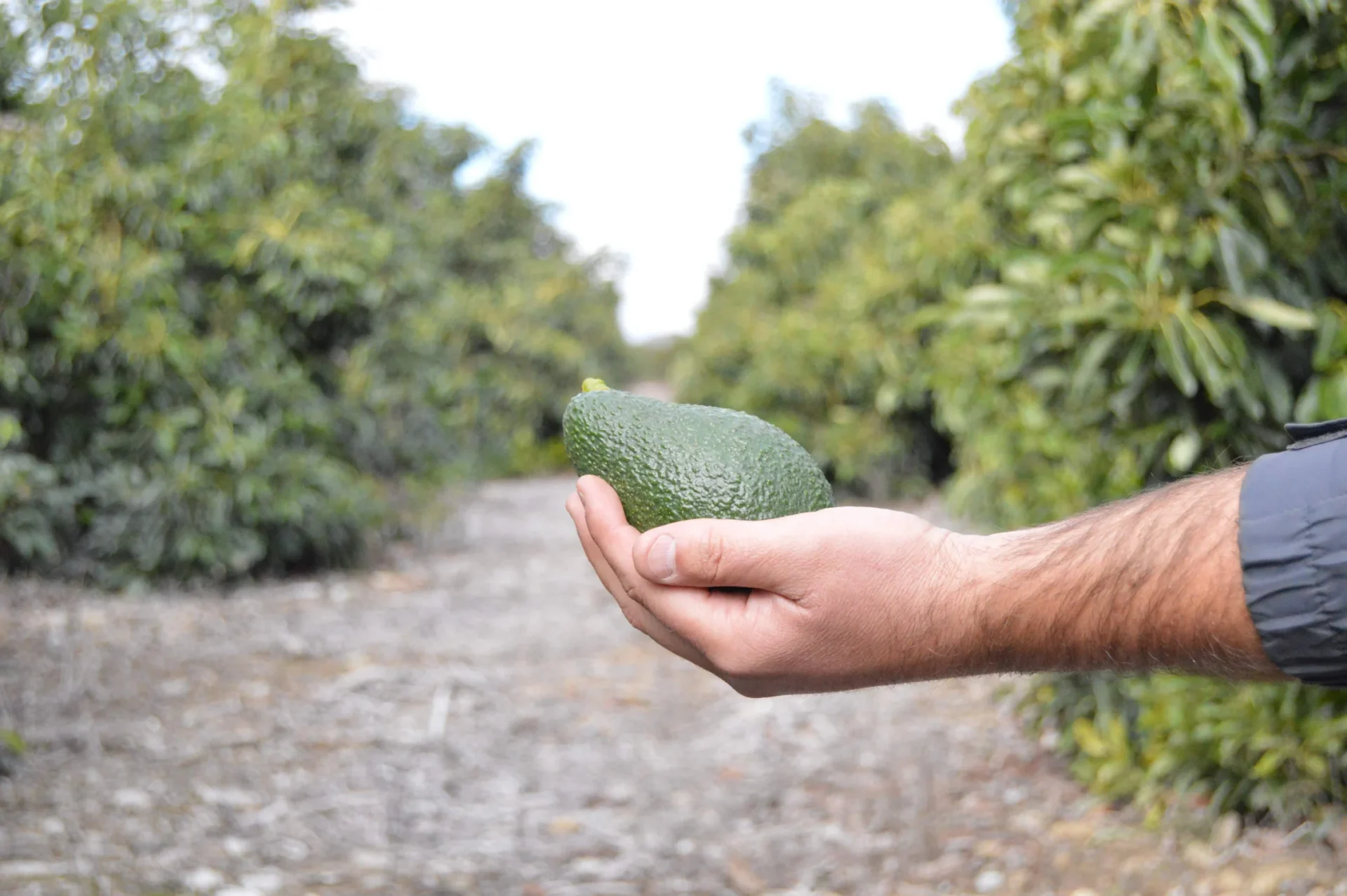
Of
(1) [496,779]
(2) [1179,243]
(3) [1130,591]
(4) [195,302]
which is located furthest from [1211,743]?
(4) [195,302]

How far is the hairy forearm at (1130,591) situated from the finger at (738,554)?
0.25 m

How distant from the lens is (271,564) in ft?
21.5

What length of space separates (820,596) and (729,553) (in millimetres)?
134

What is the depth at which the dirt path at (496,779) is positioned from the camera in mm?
2867

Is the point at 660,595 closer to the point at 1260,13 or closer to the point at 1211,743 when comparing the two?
the point at 1260,13

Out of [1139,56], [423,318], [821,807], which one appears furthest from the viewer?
[423,318]

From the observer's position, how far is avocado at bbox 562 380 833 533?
1.60 meters

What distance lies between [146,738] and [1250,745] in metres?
3.34

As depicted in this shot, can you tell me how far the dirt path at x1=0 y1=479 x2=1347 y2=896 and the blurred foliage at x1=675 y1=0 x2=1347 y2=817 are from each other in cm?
29

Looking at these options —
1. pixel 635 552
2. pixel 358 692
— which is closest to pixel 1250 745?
pixel 635 552

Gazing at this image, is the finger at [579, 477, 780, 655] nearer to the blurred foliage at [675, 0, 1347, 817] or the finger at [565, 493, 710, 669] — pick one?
the finger at [565, 493, 710, 669]

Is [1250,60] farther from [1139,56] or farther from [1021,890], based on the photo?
[1021,890]

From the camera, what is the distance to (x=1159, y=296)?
2.61m

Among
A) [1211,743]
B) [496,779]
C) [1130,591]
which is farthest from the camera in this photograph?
[496,779]
